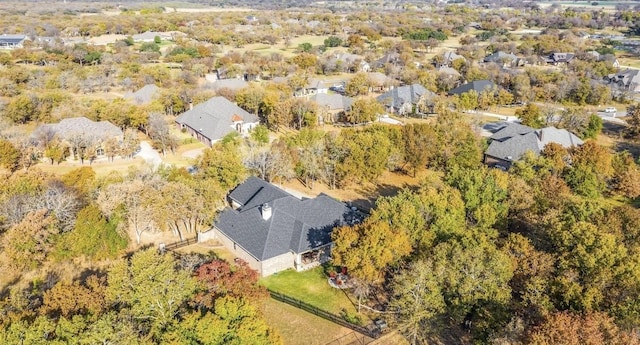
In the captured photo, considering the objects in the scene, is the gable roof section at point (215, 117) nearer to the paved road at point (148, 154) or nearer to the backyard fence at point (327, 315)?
the paved road at point (148, 154)

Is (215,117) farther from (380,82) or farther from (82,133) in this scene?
(380,82)

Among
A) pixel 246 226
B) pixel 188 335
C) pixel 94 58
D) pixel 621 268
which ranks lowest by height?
pixel 94 58

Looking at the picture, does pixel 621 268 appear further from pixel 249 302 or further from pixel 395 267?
pixel 249 302

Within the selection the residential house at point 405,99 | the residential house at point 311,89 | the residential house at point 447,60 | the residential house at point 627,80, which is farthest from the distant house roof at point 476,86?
the residential house at point 627,80

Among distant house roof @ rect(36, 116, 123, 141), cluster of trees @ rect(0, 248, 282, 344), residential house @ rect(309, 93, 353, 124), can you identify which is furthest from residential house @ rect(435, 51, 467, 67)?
cluster of trees @ rect(0, 248, 282, 344)

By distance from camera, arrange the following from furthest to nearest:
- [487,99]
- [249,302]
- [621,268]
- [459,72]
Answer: [459,72] → [487,99] → [621,268] → [249,302]

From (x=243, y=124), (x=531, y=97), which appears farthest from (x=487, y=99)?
(x=243, y=124)
